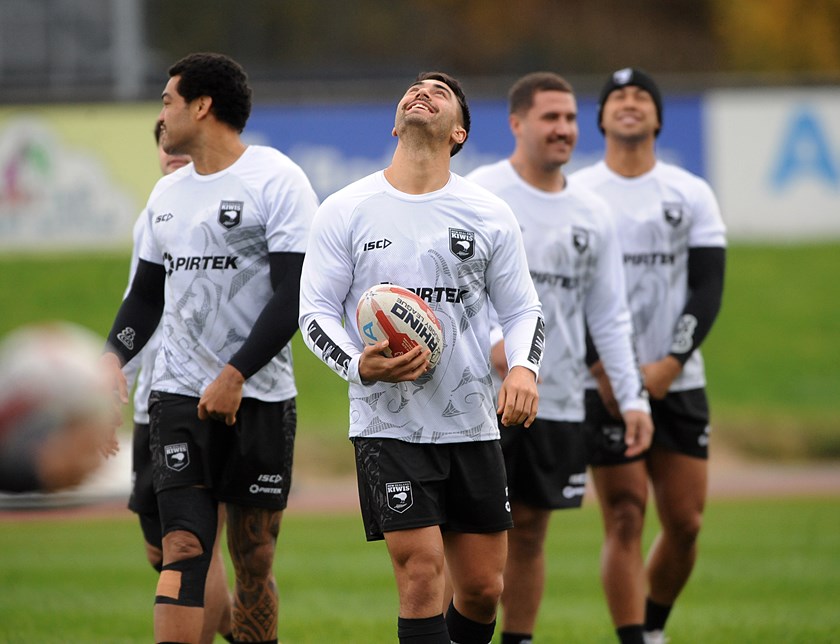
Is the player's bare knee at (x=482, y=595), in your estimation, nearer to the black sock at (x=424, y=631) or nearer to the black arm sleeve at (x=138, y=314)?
the black sock at (x=424, y=631)

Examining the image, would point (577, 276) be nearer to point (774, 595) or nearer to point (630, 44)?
point (774, 595)

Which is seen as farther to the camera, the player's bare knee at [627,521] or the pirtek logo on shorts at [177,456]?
the player's bare knee at [627,521]

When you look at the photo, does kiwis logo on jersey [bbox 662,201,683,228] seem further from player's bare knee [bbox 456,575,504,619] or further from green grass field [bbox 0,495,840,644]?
player's bare knee [bbox 456,575,504,619]

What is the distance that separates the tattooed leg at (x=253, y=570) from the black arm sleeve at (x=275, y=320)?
0.69 metres

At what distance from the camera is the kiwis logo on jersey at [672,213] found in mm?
7312

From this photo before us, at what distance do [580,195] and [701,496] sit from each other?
1.82m

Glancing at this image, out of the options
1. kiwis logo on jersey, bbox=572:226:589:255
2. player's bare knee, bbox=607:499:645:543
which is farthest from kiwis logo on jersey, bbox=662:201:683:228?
player's bare knee, bbox=607:499:645:543

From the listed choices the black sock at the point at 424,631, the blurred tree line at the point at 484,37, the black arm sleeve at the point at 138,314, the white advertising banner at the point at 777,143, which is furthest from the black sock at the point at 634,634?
the blurred tree line at the point at 484,37

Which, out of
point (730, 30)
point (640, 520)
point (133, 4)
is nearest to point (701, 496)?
point (640, 520)

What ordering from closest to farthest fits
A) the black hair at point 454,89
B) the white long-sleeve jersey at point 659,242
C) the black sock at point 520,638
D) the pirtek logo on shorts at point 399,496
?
the pirtek logo on shorts at point 399,496 → the black hair at point 454,89 → the black sock at point 520,638 → the white long-sleeve jersey at point 659,242

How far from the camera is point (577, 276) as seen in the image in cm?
669

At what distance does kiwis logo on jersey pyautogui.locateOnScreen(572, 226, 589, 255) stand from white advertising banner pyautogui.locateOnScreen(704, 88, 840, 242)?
52.7 ft

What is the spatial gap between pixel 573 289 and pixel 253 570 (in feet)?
6.76

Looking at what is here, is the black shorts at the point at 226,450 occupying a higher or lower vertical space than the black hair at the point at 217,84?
lower
